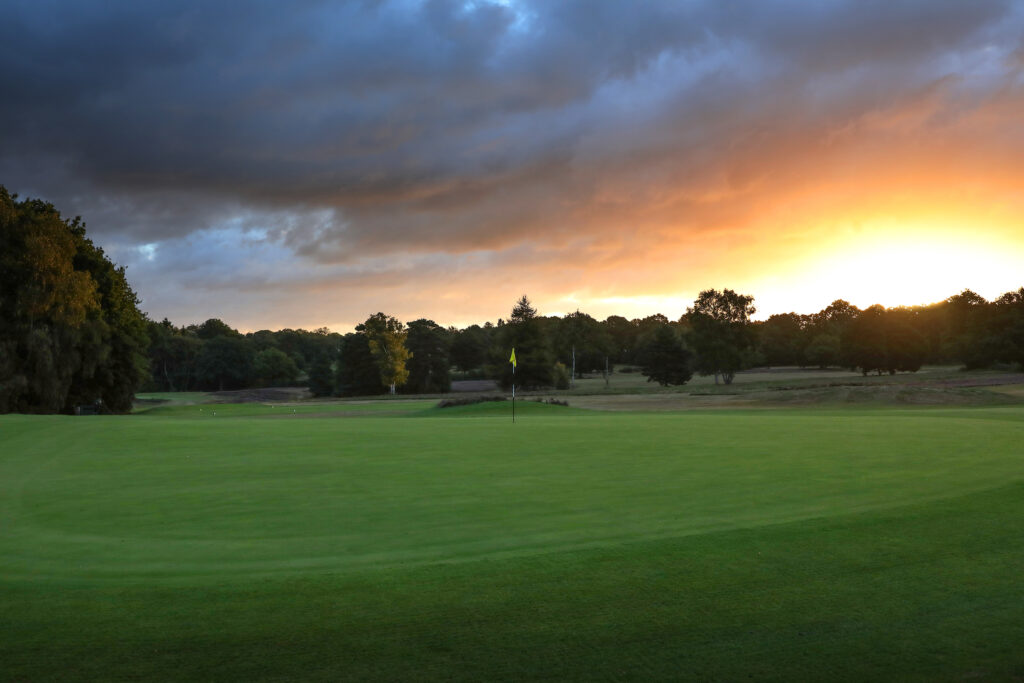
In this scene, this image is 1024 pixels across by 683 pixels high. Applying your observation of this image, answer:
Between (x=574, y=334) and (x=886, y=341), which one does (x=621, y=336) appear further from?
(x=886, y=341)

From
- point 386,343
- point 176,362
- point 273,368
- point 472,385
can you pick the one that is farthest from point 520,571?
point 176,362

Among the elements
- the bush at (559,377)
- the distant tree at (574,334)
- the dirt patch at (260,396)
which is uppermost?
the distant tree at (574,334)

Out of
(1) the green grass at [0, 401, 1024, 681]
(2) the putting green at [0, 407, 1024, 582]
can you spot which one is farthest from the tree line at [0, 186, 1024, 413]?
(1) the green grass at [0, 401, 1024, 681]

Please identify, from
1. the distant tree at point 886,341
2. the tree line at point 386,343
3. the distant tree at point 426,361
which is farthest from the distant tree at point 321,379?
the distant tree at point 886,341

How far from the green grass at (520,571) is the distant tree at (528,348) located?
252 feet

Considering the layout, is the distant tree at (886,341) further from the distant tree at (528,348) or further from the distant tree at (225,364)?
the distant tree at (225,364)

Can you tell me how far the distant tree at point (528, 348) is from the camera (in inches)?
3563

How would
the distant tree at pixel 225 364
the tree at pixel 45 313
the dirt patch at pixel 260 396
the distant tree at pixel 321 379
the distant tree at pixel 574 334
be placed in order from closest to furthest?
the tree at pixel 45 313, the dirt patch at pixel 260 396, the distant tree at pixel 321 379, the distant tree at pixel 574 334, the distant tree at pixel 225 364

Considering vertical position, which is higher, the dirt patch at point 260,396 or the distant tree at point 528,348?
the distant tree at point 528,348

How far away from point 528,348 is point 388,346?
2135 centimetres

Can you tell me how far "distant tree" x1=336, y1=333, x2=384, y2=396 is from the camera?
10885 cm

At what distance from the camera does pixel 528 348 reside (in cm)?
9088

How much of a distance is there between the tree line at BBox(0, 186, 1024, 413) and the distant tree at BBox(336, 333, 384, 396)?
0.21 metres

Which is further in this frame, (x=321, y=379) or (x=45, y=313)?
(x=321, y=379)
